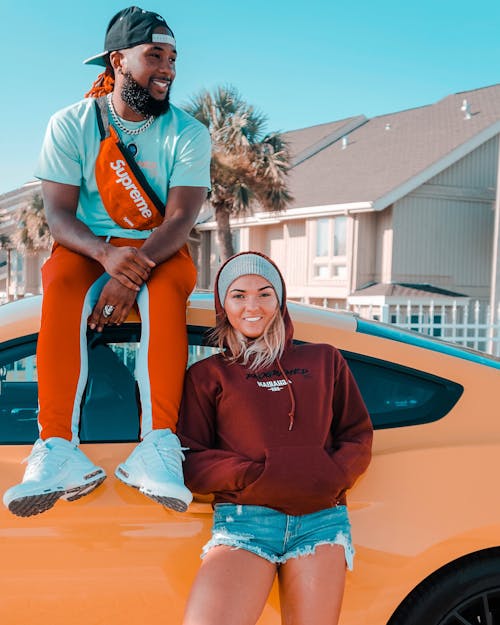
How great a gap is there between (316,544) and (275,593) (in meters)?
0.22

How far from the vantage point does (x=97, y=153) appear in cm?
265

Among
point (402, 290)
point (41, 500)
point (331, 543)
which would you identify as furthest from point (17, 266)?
point (331, 543)

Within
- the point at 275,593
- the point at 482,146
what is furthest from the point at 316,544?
the point at 482,146

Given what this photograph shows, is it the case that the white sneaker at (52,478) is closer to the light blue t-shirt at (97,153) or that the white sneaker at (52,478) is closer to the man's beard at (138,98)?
the light blue t-shirt at (97,153)

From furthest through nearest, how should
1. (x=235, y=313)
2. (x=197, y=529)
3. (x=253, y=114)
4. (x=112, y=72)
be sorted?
(x=253, y=114)
(x=112, y=72)
(x=235, y=313)
(x=197, y=529)

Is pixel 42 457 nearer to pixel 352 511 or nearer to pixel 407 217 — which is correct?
pixel 352 511

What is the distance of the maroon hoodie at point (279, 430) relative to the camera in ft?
7.11

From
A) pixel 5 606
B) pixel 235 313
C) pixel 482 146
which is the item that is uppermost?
pixel 482 146

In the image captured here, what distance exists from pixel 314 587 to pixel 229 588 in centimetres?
26

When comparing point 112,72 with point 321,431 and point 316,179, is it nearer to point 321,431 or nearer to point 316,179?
point 321,431

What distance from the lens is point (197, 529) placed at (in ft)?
7.29

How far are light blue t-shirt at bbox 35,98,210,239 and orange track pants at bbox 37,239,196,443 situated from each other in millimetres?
333

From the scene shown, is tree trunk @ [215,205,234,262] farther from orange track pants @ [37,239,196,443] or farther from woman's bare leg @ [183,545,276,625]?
woman's bare leg @ [183,545,276,625]

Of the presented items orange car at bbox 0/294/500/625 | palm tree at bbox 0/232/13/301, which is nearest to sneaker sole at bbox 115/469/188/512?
orange car at bbox 0/294/500/625
